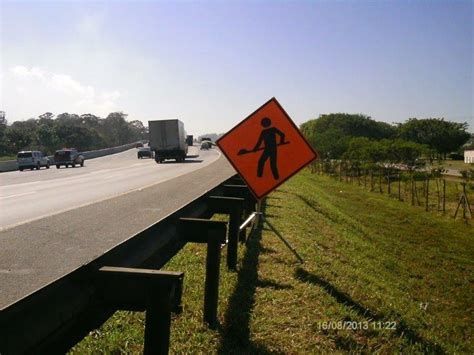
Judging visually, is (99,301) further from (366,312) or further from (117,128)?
(117,128)

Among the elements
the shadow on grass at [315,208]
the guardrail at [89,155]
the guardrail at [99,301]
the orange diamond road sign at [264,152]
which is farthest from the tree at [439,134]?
the guardrail at [99,301]

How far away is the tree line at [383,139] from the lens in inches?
1644

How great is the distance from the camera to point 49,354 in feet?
7.06

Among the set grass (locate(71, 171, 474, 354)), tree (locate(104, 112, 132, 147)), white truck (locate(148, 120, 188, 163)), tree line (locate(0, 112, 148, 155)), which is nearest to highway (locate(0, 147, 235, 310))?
grass (locate(71, 171, 474, 354))

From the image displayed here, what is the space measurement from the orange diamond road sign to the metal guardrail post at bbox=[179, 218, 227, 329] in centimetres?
248

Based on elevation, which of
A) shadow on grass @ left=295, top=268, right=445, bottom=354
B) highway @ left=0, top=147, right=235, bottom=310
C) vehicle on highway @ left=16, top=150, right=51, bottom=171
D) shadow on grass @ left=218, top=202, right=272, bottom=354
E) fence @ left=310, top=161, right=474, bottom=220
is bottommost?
fence @ left=310, top=161, right=474, bottom=220

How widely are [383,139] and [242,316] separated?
51366 millimetres

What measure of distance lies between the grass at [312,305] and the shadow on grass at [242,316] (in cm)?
1

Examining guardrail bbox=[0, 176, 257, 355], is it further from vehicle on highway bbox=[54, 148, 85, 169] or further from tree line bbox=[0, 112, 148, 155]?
tree line bbox=[0, 112, 148, 155]

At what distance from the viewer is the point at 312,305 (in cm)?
526

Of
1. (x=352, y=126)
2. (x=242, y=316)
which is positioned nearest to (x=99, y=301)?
(x=242, y=316)

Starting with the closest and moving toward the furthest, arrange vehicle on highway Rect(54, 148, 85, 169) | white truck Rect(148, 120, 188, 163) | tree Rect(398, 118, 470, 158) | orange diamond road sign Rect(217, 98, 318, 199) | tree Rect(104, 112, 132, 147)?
orange diamond road sign Rect(217, 98, 318, 199), vehicle on highway Rect(54, 148, 85, 169), white truck Rect(148, 120, 188, 163), tree Rect(398, 118, 470, 158), tree Rect(104, 112, 132, 147)

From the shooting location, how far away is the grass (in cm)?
425

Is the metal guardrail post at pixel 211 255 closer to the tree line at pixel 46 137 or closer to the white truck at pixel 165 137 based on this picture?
the white truck at pixel 165 137
